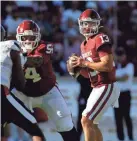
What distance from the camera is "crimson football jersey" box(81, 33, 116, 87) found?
6.78 meters

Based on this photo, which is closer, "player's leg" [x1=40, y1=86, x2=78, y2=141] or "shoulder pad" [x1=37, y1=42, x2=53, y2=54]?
"shoulder pad" [x1=37, y1=42, x2=53, y2=54]

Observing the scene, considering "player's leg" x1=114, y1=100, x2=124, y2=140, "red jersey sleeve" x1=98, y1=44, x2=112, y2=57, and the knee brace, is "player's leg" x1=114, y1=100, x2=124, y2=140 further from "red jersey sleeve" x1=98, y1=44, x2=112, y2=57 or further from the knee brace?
"red jersey sleeve" x1=98, y1=44, x2=112, y2=57

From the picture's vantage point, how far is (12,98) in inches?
238

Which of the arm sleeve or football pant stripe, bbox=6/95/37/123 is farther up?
the arm sleeve

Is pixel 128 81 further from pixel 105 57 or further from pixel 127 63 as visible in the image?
pixel 105 57

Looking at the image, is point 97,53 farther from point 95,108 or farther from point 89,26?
point 95,108

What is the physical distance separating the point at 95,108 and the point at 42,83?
64 centimetres

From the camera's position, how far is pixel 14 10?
526 inches

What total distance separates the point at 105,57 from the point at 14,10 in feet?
22.6

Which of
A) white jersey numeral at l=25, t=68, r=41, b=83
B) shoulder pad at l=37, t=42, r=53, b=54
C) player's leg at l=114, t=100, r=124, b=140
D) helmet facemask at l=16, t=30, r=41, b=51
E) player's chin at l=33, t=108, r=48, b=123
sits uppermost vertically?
helmet facemask at l=16, t=30, r=41, b=51

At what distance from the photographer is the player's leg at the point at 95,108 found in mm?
6895

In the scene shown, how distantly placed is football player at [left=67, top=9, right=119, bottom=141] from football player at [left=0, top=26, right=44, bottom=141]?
102 centimetres

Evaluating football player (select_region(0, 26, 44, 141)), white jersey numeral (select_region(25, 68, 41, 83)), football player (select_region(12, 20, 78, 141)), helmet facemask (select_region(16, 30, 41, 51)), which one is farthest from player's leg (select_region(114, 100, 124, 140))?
football player (select_region(0, 26, 44, 141))

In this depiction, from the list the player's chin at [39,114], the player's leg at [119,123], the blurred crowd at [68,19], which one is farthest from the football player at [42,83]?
the blurred crowd at [68,19]
